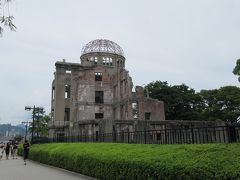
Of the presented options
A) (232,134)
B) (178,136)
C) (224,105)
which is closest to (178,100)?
(224,105)

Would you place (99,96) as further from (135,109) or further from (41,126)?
(41,126)

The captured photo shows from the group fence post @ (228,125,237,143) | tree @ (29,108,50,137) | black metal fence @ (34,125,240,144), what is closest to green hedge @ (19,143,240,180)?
fence post @ (228,125,237,143)

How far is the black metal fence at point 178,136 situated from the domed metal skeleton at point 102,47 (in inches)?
1387

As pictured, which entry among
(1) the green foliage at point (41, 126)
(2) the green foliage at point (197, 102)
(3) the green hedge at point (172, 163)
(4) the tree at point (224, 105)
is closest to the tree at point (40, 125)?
(1) the green foliage at point (41, 126)

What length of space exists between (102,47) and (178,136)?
47351 millimetres

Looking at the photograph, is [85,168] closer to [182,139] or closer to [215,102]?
[182,139]

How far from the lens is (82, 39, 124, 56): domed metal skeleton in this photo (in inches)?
2265

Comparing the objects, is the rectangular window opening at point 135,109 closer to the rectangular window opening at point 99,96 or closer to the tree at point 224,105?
the rectangular window opening at point 99,96

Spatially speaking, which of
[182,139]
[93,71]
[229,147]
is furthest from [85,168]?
[93,71]

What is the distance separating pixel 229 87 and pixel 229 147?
4890 centimetres

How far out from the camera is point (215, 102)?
53469 mm

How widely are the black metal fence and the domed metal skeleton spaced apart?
35237mm

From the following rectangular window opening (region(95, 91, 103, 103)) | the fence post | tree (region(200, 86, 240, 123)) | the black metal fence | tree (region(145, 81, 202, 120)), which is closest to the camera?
the fence post

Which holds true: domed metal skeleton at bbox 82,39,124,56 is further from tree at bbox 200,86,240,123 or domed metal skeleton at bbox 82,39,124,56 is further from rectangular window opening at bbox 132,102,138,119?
tree at bbox 200,86,240,123
